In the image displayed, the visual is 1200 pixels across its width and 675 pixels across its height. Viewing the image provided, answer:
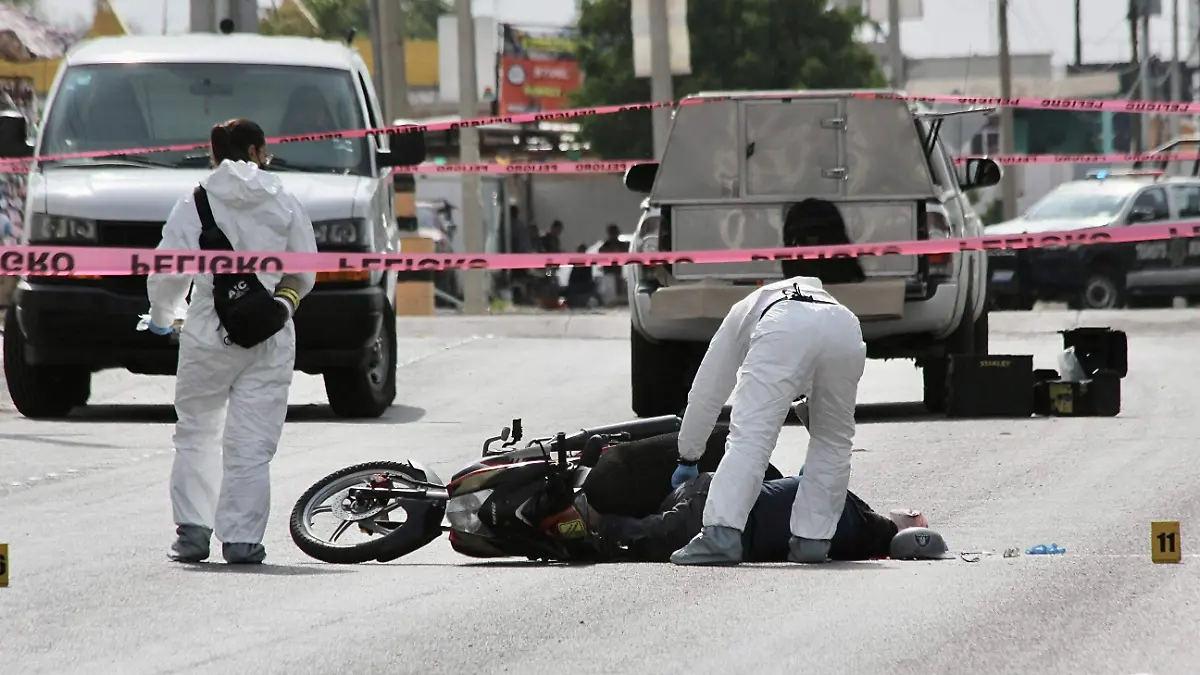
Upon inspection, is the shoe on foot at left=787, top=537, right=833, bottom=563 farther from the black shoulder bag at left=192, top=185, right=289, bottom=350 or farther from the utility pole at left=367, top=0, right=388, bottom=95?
the utility pole at left=367, top=0, right=388, bottom=95

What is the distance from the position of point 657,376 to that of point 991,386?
2.05m

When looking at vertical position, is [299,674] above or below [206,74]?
below

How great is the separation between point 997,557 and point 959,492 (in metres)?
2.17

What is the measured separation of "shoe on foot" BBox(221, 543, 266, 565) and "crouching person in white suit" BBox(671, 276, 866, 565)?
1.52 metres

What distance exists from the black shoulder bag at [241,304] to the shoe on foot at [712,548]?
5.49 ft

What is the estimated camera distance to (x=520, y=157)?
141 feet

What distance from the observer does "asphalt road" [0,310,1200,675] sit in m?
6.26

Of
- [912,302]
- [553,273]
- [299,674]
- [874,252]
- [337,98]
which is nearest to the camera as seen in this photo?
[299,674]

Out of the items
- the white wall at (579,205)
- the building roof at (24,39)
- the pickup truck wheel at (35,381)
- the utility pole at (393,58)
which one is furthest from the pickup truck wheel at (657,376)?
the white wall at (579,205)

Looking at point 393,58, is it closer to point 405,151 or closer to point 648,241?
point 405,151

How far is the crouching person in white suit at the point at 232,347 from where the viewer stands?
820 centimetres

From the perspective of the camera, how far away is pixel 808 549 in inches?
313

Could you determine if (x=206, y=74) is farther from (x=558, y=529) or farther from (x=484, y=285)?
(x=484, y=285)

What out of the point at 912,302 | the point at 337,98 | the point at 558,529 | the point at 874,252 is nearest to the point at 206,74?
the point at 337,98
